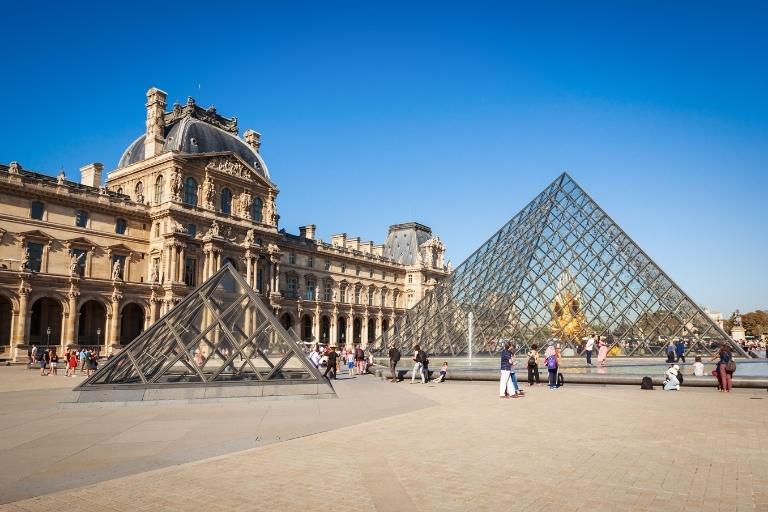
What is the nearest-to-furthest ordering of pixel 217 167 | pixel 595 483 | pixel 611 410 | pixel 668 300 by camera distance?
pixel 595 483, pixel 611 410, pixel 668 300, pixel 217 167

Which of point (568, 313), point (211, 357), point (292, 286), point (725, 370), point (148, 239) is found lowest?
point (725, 370)

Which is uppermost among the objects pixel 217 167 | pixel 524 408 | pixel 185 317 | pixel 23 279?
pixel 217 167

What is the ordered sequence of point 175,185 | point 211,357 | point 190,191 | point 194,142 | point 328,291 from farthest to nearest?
point 328,291 → point 194,142 → point 190,191 → point 175,185 → point 211,357

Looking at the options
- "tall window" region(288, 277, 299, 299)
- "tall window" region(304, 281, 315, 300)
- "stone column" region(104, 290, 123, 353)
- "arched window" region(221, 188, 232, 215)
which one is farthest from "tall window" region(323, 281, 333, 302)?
"stone column" region(104, 290, 123, 353)

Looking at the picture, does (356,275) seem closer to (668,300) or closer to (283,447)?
(668,300)

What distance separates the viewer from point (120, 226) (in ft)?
140

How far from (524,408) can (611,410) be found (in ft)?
5.44

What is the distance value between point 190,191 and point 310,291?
19397 mm

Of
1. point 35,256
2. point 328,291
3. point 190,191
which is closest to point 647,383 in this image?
point 35,256

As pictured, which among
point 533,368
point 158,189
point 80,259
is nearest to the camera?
point 533,368

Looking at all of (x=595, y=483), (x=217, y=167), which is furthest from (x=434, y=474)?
(x=217, y=167)

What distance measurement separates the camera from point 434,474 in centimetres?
608

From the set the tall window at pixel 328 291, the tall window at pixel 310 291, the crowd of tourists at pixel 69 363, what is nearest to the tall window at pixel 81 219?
the crowd of tourists at pixel 69 363

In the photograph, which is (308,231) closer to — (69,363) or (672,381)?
(69,363)
